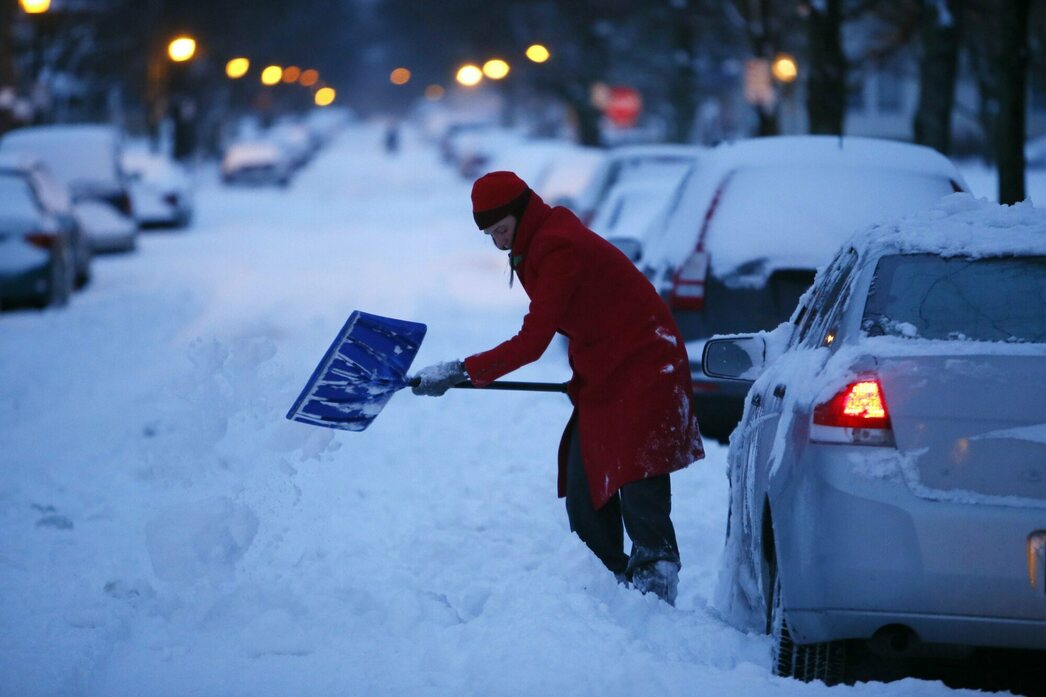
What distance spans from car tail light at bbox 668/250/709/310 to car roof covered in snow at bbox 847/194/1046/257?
3492 mm

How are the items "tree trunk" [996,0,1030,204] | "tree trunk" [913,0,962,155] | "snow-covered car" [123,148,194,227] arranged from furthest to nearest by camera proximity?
"snow-covered car" [123,148,194,227] → "tree trunk" [913,0,962,155] → "tree trunk" [996,0,1030,204]

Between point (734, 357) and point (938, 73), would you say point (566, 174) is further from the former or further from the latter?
point (734, 357)

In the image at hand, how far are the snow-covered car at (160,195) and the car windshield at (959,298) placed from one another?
2656 cm

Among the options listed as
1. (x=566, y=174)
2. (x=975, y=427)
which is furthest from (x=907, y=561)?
(x=566, y=174)

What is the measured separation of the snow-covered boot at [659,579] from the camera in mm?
5746

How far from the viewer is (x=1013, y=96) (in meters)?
14.5

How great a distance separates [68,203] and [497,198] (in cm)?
1508

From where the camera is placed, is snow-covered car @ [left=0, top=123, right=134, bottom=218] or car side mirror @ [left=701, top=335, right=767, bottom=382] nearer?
car side mirror @ [left=701, top=335, right=767, bottom=382]

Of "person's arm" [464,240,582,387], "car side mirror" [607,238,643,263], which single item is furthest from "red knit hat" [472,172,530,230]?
"car side mirror" [607,238,643,263]

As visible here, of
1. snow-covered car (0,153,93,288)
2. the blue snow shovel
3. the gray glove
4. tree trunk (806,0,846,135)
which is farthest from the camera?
tree trunk (806,0,846,135)

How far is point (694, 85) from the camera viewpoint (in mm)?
43750

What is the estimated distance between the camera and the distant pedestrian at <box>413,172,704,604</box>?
560 centimetres

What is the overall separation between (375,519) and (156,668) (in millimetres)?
2372

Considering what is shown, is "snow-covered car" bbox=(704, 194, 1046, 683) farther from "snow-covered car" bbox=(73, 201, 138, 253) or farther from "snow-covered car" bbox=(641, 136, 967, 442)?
"snow-covered car" bbox=(73, 201, 138, 253)
